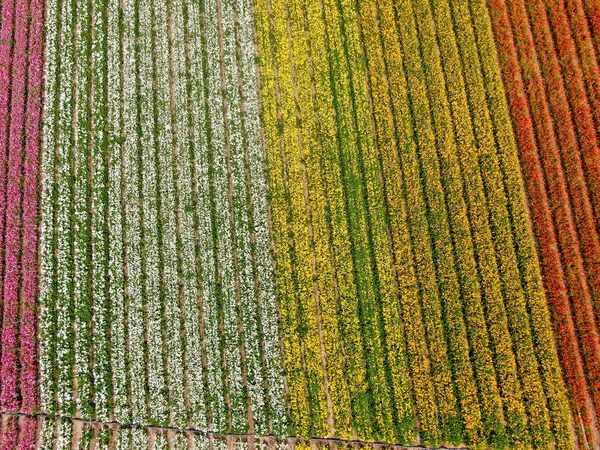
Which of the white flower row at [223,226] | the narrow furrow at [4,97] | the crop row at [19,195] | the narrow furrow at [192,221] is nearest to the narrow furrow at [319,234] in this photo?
the white flower row at [223,226]

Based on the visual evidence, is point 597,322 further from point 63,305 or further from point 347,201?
point 63,305

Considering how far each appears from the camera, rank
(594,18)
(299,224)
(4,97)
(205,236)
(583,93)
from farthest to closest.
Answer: (4,97)
(594,18)
(583,93)
(205,236)
(299,224)

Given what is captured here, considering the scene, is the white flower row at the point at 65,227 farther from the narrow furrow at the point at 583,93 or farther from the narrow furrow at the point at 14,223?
the narrow furrow at the point at 583,93

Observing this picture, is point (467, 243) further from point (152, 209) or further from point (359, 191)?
point (152, 209)

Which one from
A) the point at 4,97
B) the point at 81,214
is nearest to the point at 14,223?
the point at 81,214

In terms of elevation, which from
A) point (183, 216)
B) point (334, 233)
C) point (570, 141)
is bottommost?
point (334, 233)

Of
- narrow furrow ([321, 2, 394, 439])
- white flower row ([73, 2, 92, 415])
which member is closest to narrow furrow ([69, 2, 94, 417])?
white flower row ([73, 2, 92, 415])
